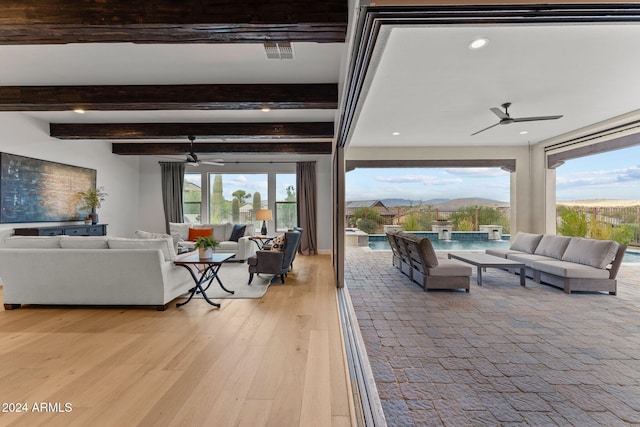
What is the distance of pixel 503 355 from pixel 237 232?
5.90 meters

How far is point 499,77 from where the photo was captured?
353 cm

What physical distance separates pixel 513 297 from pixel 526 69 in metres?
2.87

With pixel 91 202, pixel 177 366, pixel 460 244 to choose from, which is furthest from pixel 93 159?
pixel 460 244

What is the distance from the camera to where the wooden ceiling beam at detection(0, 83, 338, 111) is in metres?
3.74

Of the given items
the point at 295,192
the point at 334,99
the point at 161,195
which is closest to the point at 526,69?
the point at 334,99

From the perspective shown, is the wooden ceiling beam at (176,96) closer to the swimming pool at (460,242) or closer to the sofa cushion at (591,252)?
the sofa cushion at (591,252)

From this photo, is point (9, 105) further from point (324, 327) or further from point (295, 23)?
point (324, 327)

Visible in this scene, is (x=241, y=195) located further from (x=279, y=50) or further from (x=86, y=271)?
(x=279, y=50)

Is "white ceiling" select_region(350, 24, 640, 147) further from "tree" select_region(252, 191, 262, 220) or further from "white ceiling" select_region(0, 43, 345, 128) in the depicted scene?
"tree" select_region(252, 191, 262, 220)

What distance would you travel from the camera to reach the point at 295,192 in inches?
335

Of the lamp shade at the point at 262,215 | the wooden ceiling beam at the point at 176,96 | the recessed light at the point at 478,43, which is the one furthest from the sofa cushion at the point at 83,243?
the recessed light at the point at 478,43

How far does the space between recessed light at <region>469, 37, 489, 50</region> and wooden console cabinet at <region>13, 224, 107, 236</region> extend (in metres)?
6.49

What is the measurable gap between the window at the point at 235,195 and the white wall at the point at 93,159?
2025mm

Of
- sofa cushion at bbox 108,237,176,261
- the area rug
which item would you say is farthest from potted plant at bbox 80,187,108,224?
sofa cushion at bbox 108,237,176,261
